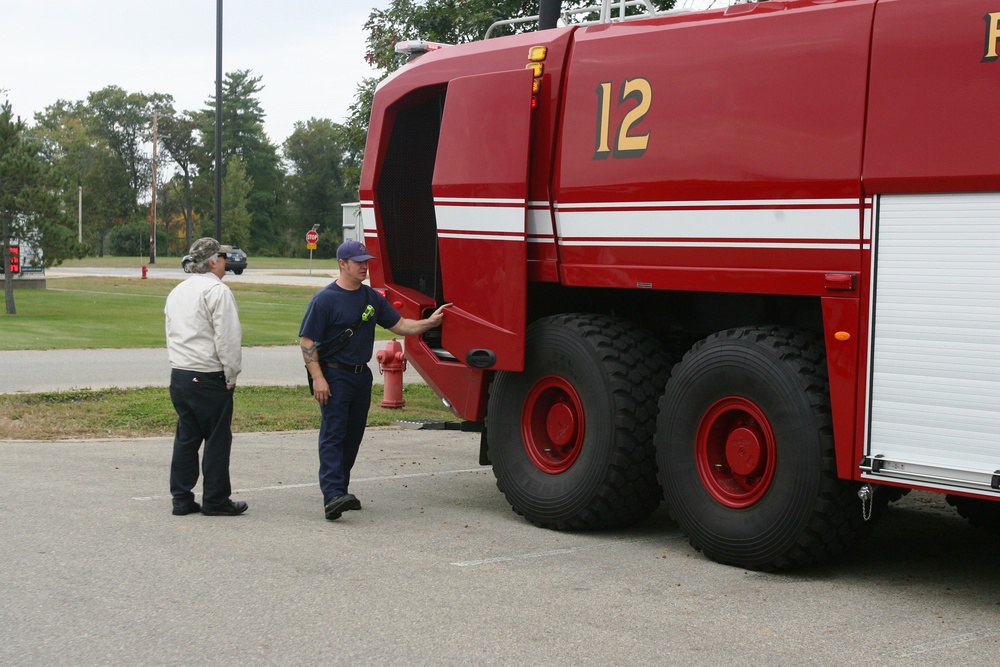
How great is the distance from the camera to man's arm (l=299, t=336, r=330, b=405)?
8.12m

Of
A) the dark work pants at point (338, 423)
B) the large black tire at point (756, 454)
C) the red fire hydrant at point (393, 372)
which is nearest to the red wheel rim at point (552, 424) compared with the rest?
the large black tire at point (756, 454)

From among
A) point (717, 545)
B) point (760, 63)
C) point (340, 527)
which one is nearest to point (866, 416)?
point (717, 545)

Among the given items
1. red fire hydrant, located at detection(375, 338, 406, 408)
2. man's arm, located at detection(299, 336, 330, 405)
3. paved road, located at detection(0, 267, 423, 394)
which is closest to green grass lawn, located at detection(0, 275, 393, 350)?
paved road, located at detection(0, 267, 423, 394)

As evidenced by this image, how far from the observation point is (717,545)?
7.09 m

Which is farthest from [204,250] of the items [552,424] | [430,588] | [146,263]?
[146,263]

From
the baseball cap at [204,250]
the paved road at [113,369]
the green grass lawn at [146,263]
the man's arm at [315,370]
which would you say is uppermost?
the baseball cap at [204,250]

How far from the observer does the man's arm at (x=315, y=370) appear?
812cm

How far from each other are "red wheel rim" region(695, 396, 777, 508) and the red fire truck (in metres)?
0.02

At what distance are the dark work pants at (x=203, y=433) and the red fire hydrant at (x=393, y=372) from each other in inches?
236

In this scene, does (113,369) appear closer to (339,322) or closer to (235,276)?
(339,322)

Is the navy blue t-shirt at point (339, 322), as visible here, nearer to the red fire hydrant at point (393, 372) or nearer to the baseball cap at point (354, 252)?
the baseball cap at point (354, 252)

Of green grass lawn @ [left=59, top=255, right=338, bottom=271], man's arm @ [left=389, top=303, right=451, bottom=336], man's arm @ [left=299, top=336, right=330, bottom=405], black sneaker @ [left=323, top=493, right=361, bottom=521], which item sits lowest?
black sneaker @ [left=323, top=493, right=361, bottom=521]

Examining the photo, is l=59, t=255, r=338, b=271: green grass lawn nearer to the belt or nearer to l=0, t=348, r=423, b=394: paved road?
l=0, t=348, r=423, b=394: paved road

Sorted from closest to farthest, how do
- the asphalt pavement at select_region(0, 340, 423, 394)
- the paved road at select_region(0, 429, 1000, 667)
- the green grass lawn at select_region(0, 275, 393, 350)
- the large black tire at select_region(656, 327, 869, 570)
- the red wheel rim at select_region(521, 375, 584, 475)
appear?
the paved road at select_region(0, 429, 1000, 667)
the large black tire at select_region(656, 327, 869, 570)
the red wheel rim at select_region(521, 375, 584, 475)
the asphalt pavement at select_region(0, 340, 423, 394)
the green grass lawn at select_region(0, 275, 393, 350)
